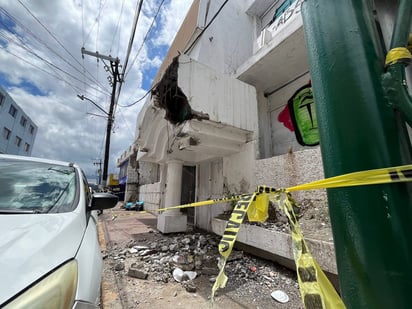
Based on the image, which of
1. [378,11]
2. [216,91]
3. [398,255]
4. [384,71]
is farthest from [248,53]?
[398,255]

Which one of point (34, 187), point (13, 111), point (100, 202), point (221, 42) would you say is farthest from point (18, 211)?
point (13, 111)

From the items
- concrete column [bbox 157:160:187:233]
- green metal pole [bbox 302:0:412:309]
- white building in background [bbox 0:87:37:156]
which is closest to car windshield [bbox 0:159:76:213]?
green metal pole [bbox 302:0:412:309]

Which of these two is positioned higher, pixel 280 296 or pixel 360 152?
pixel 360 152

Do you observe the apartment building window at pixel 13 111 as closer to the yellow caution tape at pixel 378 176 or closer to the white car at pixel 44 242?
the white car at pixel 44 242

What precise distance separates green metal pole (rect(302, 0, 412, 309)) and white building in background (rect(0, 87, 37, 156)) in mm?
29061

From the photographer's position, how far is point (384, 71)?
2.68 feet

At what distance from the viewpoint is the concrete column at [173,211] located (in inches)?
222

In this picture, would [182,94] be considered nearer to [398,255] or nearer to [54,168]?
[54,168]

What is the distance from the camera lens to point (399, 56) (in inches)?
30.0

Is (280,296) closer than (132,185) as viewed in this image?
Yes

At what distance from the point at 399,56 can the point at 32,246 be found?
1911mm

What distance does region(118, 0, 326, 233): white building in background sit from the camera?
4070 millimetres

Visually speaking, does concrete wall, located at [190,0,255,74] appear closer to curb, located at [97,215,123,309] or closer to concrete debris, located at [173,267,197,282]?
concrete debris, located at [173,267,197,282]

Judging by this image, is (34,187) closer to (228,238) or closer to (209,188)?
(228,238)
